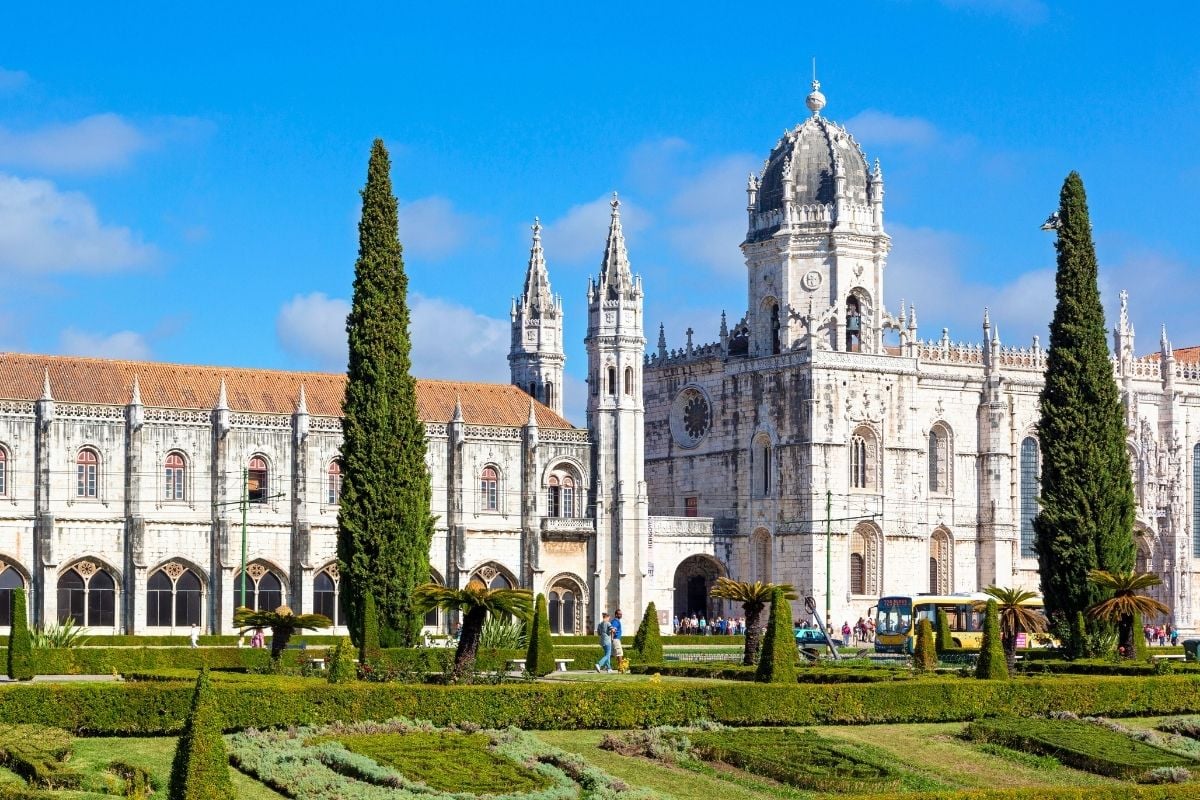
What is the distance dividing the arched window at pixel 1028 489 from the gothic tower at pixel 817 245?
32.6 feet

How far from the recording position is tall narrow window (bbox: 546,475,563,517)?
78625 mm

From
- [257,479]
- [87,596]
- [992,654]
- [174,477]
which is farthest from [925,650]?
[87,596]

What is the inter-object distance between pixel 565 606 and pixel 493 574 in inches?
136

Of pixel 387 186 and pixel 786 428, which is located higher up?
pixel 387 186

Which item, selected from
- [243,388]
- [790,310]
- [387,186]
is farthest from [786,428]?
[387,186]

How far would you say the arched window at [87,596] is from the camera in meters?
68.5

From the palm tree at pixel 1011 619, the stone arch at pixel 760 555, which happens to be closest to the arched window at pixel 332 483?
the stone arch at pixel 760 555

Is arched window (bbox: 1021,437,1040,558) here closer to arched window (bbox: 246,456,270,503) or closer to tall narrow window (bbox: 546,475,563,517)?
tall narrow window (bbox: 546,475,563,517)

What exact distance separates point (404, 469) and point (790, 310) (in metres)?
37.1

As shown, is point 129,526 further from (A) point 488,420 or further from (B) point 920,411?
(B) point 920,411

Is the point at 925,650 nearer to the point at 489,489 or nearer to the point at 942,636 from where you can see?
the point at 942,636

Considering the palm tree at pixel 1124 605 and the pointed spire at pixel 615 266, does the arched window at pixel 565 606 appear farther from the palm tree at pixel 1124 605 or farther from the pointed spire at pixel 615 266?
the palm tree at pixel 1124 605

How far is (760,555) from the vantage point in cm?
8494

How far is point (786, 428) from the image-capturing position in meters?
83.8
